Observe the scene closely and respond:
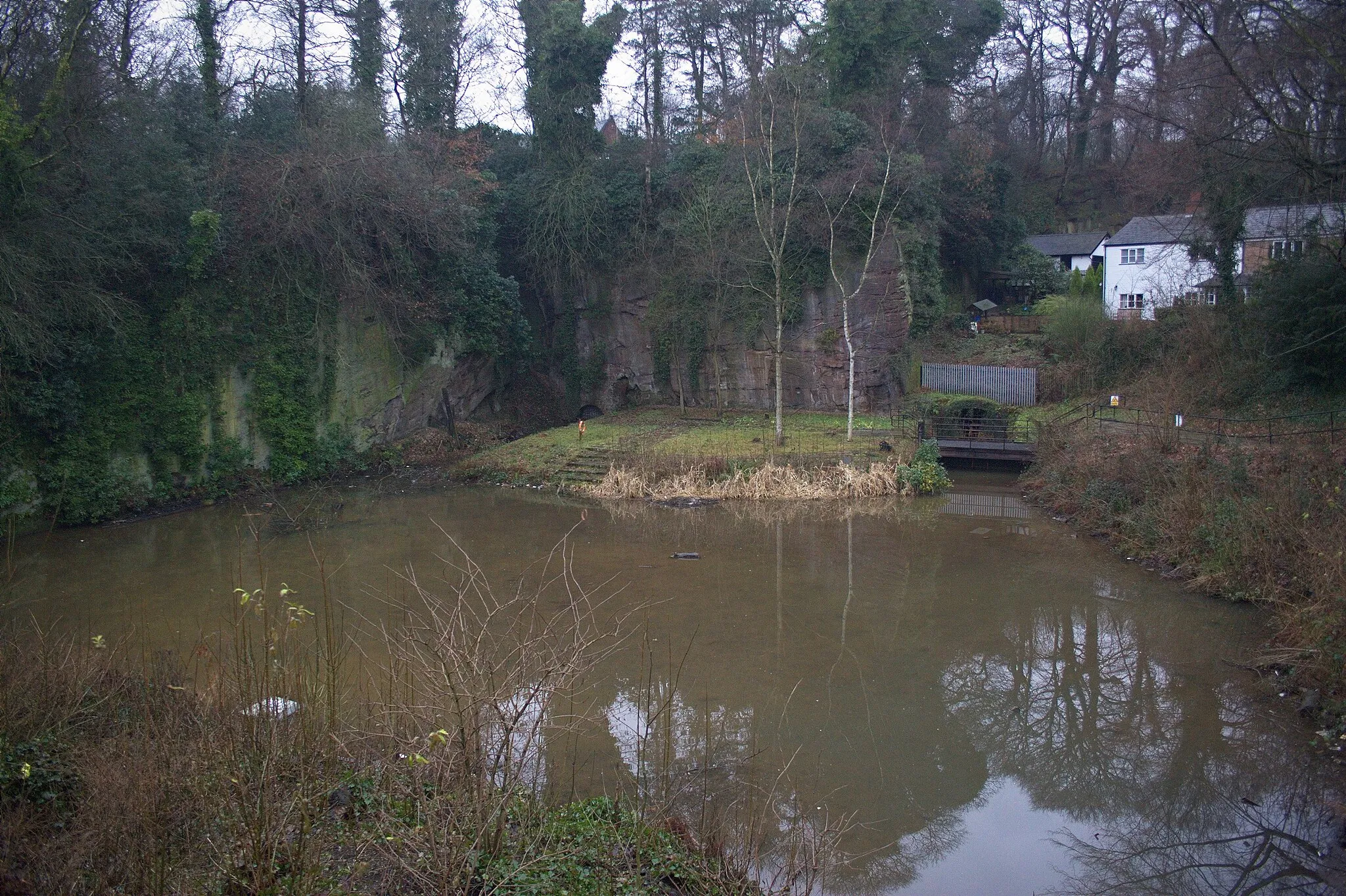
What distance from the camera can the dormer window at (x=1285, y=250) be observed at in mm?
17922

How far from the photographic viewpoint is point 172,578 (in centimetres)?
1405

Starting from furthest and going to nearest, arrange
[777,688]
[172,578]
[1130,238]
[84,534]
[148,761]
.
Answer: [1130,238] → [84,534] → [172,578] → [777,688] → [148,761]

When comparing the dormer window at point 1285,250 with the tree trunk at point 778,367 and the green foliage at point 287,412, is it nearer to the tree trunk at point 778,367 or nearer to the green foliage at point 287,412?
the tree trunk at point 778,367

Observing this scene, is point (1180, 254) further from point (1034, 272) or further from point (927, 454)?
point (927, 454)

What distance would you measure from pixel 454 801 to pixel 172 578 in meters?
11.4

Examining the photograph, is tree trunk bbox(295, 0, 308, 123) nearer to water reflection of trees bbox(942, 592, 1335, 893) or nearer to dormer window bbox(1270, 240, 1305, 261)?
water reflection of trees bbox(942, 592, 1335, 893)

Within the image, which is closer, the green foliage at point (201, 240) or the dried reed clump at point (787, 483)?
the green foliage at point (201, 240)

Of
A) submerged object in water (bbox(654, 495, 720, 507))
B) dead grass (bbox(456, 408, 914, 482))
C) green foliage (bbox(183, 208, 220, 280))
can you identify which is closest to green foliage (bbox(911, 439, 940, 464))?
dead grass (bbox(456, 408, 914, 482))

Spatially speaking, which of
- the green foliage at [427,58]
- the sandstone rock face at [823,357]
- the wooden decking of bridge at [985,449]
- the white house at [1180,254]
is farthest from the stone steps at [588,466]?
the white house at [1180,254]

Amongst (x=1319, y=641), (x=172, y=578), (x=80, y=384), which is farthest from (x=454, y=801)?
(x=80, y=384)

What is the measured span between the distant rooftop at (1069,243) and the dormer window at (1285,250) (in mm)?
14495

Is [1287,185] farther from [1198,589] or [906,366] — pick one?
[906,366]

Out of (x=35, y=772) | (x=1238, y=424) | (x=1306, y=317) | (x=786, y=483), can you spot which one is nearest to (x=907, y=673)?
(x=35, y=772)

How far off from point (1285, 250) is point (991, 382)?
892cm
